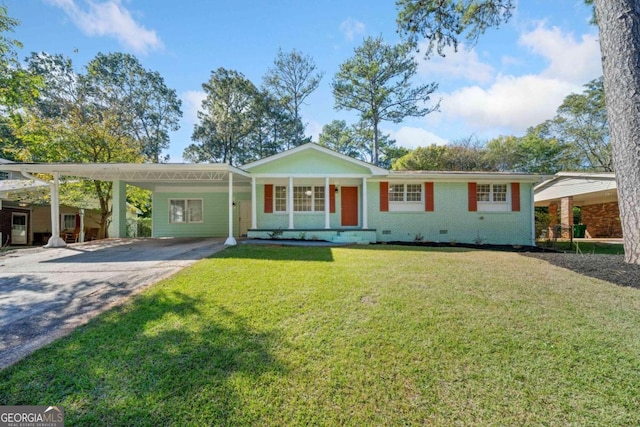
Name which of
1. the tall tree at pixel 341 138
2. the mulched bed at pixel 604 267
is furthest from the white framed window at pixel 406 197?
the tall tree at pixel 341 138

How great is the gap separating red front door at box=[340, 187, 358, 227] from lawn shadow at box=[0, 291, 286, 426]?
389 inches

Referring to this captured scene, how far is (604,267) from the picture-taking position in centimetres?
561

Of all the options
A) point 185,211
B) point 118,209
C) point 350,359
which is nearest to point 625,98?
point 350,359

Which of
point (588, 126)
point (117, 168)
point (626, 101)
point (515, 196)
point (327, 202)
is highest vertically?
point (588, 126)

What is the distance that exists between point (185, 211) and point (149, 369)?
1260 cm

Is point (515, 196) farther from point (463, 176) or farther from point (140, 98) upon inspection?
point (140, 98)

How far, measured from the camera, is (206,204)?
1414 centimetres

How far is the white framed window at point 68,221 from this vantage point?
18612mm

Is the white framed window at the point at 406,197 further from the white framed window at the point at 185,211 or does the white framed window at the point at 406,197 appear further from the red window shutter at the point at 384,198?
the white framed window at the point at 185,211

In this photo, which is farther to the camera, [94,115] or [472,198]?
[94,115]

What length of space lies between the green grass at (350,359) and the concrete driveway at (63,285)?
1.53 feet

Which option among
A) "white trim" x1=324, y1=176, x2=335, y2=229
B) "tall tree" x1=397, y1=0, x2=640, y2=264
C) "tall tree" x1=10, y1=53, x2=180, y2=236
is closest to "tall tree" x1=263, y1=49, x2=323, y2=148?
"tall tree" x1=10, y1=53, x2=180, y2=236

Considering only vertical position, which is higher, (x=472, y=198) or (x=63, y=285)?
(x=472, y=198)

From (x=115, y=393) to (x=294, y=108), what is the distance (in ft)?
86.8
